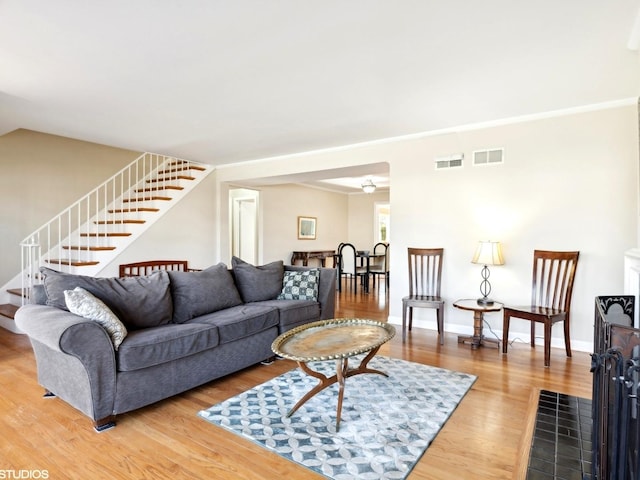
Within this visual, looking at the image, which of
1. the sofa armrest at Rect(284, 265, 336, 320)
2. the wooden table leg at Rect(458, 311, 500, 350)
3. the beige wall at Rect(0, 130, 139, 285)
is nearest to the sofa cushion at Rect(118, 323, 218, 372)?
the sofa armrest at Rect(284, 265, 336, 320)

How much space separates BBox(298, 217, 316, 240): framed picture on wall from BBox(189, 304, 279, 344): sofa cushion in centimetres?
507

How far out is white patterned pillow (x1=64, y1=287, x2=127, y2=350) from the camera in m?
2.33

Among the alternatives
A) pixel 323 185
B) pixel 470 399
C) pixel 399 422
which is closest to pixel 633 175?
pixel 470 399

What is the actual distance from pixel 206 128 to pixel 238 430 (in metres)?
3.36

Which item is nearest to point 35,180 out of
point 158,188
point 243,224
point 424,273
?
point 158,188

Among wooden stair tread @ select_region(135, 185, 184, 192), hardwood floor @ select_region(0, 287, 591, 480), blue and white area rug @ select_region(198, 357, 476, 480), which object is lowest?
hardwood floor @ select_region(0, 287, 591, 480)

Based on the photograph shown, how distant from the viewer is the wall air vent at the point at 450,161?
14.3 feet

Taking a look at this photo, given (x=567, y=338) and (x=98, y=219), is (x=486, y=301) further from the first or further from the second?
(x=98, y=219)

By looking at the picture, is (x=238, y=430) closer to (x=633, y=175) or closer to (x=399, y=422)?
(x=399, y=422)

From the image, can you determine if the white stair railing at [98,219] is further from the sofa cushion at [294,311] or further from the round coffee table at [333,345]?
the round coffee table at [333,345]

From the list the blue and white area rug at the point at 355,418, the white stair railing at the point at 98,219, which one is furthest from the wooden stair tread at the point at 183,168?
the blue and white area rug at the point at 355,418

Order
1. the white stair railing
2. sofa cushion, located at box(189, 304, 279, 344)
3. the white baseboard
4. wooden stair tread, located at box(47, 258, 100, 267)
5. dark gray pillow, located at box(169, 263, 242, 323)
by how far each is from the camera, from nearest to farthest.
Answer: sofa cushion, located at box(189, 304, 279, 344)
dark gray pillow, located at box(169, 263, 242, 323)
the white baseboard
wooden stair tread, located at box(47, 258, 100, 267)
the white stair railing

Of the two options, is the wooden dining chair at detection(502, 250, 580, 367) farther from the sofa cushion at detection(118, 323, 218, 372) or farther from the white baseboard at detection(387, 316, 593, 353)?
the sofa cushion at detection(118, 323, 218, 372)

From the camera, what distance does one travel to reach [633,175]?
11.4 ft
